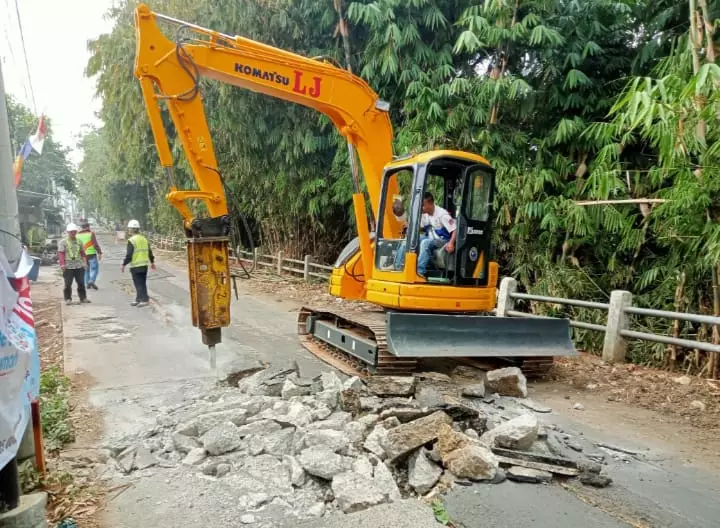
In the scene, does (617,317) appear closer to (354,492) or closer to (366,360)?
(366,360)

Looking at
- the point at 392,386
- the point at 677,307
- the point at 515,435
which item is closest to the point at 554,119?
the point at 677,307

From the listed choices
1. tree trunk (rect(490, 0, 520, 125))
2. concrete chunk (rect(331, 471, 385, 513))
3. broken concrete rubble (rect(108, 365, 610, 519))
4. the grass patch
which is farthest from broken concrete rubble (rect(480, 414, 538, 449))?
tree trunk (rect(490, 0, 520, 125))

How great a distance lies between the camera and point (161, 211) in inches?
980

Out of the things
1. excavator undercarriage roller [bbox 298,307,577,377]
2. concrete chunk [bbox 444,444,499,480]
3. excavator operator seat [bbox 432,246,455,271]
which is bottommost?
concrete chunk [bbox 444,444,499,480]

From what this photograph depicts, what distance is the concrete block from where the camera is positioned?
2500mm

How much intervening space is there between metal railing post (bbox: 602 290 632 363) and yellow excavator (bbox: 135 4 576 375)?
1084 millimetres

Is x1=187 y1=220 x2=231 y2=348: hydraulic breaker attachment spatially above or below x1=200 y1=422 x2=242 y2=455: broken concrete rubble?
above

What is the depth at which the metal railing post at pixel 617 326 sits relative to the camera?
6449 millimetres

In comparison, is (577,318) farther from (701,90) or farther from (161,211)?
(161,211)

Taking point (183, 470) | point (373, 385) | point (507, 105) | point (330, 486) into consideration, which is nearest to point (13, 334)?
point (183, 470)

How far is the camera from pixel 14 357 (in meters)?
2.41

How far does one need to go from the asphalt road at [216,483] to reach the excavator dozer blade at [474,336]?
1068 millimetres

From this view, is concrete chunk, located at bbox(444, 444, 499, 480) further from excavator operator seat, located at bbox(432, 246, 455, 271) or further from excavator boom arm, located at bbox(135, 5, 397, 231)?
excavator boom arm, located at bbox(135, 5, 397, 231)

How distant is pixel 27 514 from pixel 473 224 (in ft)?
14.9
